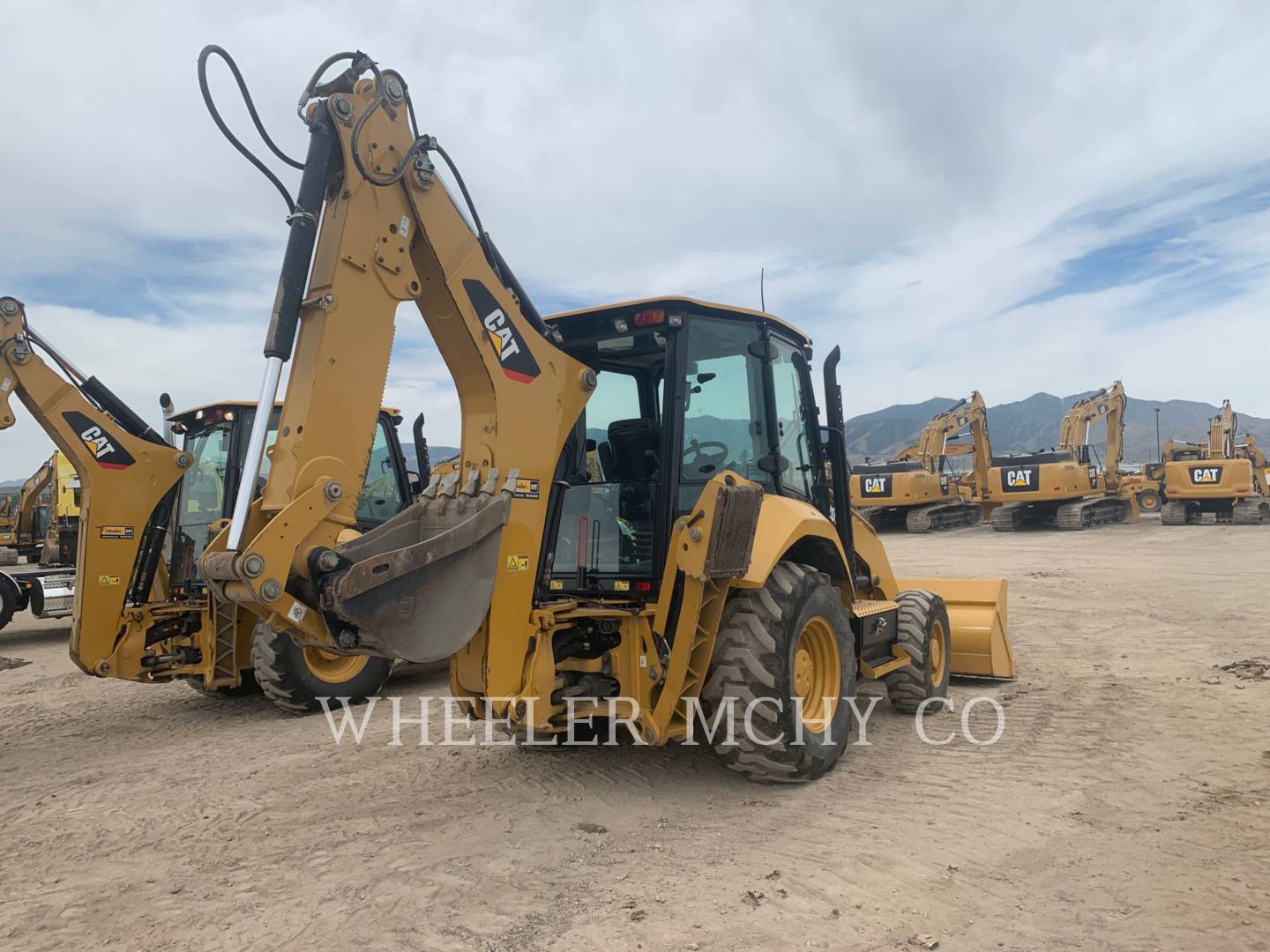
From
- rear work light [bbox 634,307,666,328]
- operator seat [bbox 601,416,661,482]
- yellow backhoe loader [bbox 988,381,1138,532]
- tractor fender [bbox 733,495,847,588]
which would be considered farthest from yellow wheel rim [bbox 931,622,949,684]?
yellow backhoe loader [bbox 988,381,1138,532]

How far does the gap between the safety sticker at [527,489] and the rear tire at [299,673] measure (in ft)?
9.58

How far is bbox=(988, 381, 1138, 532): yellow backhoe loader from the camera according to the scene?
24.6 m

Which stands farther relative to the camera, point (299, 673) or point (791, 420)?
point (299, 673)

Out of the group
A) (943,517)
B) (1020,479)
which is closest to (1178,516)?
(1020,479)

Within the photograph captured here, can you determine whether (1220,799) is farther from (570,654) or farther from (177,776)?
(177,776)

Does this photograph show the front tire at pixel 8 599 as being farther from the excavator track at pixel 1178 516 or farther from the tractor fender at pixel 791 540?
the excavator track at pixel 1178 516

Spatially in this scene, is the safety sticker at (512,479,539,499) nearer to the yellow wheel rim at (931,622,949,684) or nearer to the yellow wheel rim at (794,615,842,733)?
the yellow wheel rim at (794,615,842,733)

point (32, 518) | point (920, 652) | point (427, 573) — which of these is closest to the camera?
point (427, 573)

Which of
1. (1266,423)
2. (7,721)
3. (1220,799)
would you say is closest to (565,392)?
(1220,799)

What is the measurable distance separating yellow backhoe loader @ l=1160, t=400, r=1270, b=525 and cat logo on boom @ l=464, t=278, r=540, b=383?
25.2 m

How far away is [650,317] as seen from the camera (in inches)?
183

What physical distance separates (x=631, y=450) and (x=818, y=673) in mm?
1674

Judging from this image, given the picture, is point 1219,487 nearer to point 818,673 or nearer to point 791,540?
point 818,673

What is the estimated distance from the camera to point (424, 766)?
201 inches
